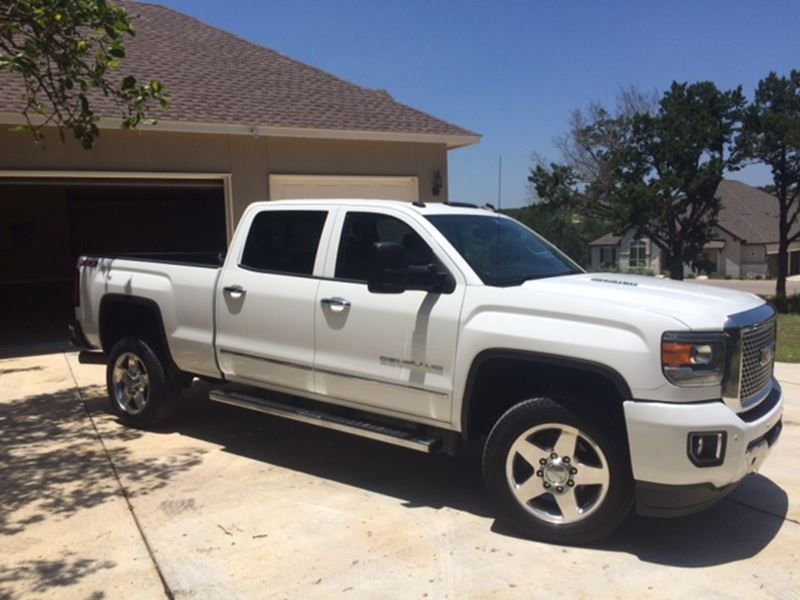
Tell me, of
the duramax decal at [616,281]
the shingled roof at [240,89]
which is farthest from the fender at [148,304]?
the shingled roof at [240,89]

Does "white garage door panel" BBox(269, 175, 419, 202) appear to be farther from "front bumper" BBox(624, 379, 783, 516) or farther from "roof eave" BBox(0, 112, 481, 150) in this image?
"front bumper" BBox(624, 379, 783, 516)

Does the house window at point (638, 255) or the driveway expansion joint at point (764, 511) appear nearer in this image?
the driveway expansion joint at point (764, 511)

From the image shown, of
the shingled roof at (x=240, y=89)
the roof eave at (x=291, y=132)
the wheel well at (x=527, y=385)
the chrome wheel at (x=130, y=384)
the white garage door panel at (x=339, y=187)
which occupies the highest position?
the shingled roof at (x=240, y=89)

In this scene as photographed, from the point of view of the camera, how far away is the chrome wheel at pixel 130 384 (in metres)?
6.67

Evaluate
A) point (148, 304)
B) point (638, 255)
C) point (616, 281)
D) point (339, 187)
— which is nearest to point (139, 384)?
point (148, 304)

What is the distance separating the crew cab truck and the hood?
2 cm

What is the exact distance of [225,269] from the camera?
5922 mm

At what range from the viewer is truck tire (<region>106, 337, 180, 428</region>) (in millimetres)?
6496

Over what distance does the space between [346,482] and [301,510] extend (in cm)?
58

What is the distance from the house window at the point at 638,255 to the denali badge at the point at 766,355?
5746 cm

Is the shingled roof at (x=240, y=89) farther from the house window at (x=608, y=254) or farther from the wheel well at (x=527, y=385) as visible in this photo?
the house window at (x=608, y=254)

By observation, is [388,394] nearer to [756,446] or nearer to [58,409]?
[756,446]

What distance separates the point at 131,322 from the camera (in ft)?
22.6

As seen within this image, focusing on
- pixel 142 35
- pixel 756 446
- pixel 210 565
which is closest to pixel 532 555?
pixel 756 446
